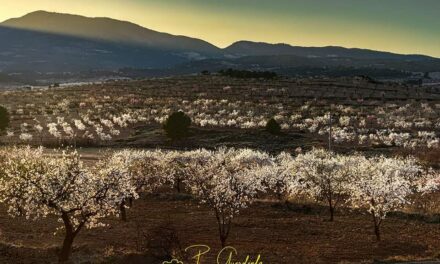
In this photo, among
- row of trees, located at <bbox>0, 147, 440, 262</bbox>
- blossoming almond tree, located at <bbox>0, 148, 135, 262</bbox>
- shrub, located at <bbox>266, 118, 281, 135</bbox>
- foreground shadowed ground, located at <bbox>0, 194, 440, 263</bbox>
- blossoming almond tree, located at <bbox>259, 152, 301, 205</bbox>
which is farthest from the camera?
shrub, located at <bbox>266, 118, 281, 135</bbox>

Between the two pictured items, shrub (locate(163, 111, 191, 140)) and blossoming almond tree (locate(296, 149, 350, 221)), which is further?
shrub (locate(163, 111, 191, 140))

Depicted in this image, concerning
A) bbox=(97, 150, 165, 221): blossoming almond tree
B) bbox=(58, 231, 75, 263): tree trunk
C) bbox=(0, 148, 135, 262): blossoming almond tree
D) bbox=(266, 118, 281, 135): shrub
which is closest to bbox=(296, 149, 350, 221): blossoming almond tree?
bbox=(97, 150, 165, 221): blossoming almond tree

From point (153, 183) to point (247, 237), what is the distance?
20.2 m

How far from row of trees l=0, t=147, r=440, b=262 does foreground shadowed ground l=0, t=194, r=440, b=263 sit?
132 cm

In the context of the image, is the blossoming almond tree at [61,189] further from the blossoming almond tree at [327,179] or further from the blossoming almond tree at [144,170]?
the blossoming almond tree at [327,179]

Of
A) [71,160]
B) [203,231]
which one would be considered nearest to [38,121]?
[203,231]

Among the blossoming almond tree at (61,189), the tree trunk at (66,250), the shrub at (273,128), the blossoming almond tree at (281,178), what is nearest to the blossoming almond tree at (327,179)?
the blossoming almond tree at (281,178)

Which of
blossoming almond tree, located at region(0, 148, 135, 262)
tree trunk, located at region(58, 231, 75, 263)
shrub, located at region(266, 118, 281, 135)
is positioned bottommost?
shrub, located at region(266, 118, 281, 135)

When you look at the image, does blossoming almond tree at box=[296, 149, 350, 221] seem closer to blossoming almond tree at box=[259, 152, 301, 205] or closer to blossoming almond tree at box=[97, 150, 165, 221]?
blossoming almond tree at box=[259, 152, 301, 205]

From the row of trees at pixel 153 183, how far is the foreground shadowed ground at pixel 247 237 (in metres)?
1.32

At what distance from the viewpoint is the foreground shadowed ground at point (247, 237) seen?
31688 mm

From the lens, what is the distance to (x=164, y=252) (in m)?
29.9

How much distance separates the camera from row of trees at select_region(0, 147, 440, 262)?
30.2 meters

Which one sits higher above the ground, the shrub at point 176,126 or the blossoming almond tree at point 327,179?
the blossoming almond tree at point 327,179
